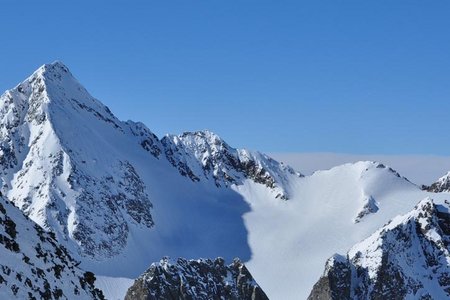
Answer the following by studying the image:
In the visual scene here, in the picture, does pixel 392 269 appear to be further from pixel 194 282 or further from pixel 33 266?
pixel 33 266

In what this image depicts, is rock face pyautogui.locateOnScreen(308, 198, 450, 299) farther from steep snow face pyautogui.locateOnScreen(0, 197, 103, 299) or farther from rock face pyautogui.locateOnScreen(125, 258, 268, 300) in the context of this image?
steep snow face pyautogui.locateOnScreen(0, 197, 103, 299)

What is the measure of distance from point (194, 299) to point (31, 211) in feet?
275

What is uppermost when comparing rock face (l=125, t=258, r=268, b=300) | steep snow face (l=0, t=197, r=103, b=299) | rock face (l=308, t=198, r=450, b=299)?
rock face (l=308, t=198, r=450, b=299)

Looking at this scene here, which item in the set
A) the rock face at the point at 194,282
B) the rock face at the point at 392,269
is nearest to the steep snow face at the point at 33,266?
the rock face at the point at 194,282

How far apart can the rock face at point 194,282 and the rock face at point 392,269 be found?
70.7ft

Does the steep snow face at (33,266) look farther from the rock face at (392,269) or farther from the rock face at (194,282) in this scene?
the rock face at (392,269)

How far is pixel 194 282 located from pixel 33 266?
91942 millimetres

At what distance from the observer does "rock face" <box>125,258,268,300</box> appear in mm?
124188

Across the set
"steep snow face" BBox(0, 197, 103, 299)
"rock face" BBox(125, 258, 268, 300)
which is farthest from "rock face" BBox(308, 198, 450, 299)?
"steep snow face" BBox(0, 197, 103, 299)

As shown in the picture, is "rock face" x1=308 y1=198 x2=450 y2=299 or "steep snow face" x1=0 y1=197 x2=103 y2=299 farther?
"rock face" x1=308 y1=198 x2=450 y2=299

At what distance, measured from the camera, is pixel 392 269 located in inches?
6166

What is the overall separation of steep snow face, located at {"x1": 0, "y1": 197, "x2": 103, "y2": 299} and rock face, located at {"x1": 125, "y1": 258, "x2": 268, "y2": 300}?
3062 inches

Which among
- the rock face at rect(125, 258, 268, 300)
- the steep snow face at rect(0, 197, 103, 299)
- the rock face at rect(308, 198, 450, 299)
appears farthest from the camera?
the rock face at rect(308, 198, 450, 299)

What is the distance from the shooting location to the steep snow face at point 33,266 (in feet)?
113
